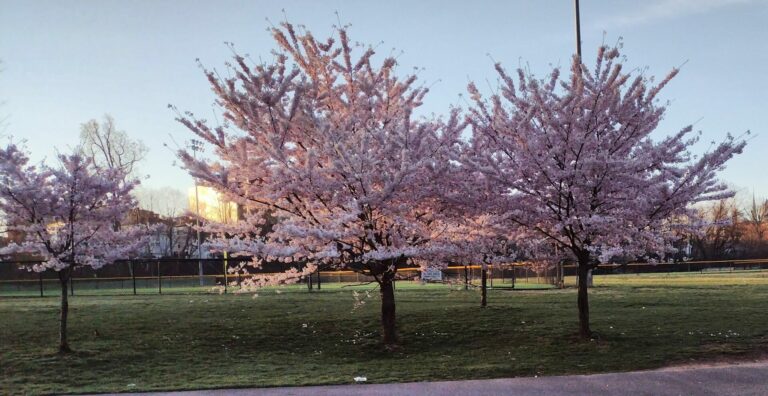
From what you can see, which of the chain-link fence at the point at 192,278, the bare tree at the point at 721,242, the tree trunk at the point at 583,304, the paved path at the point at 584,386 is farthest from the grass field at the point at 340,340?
the bare tree at the point at 721,242

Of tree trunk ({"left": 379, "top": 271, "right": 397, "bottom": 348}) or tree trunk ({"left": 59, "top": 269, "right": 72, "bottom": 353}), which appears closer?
tree trunk ({"left": 59, "top": 269, "right": 72, "bottom": 353})

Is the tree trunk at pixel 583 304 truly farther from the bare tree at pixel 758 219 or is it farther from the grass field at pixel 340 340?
the bare tree at pixel 758 219

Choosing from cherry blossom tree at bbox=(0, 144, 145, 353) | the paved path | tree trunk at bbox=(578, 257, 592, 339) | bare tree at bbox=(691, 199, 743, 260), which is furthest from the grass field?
bare tree at bbox=(691, 199, 743, 260)

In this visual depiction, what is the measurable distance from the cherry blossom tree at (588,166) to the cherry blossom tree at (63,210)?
7523 mm

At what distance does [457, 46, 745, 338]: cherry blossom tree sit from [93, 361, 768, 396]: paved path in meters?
3.45

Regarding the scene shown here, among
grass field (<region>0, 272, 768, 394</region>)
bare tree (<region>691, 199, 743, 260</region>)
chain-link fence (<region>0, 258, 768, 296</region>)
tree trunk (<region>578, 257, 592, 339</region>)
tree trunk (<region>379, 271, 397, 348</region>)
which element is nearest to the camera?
grass field (<region>0, 272, 768, 394</region>)

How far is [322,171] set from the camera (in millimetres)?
11688

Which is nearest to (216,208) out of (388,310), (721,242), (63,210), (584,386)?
(63,210)

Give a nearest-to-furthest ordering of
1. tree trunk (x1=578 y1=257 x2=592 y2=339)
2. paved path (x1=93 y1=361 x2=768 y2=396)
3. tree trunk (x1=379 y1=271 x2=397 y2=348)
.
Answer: paved path (x1=93 y1=361 x2=768 y2=396), tree trunk (x1=578 y1=257 x2=592 y2=339), tree trunk (x1=379 y1=271 x2=397 y2=348)

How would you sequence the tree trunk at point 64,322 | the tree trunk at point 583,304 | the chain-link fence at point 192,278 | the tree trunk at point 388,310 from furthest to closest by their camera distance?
the chain-link fence at point 192,278, the tree trunk at point 388,310, the tree trunk at point 583,304, the tree trunk at point 64,322

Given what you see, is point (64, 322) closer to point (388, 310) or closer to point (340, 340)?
point (340, 340)

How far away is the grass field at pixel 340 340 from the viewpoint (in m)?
10.2

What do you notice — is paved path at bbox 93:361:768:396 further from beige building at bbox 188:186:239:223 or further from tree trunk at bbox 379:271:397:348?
beige building at bbox 188:186:239:223

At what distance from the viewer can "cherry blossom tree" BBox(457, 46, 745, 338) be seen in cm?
1207
